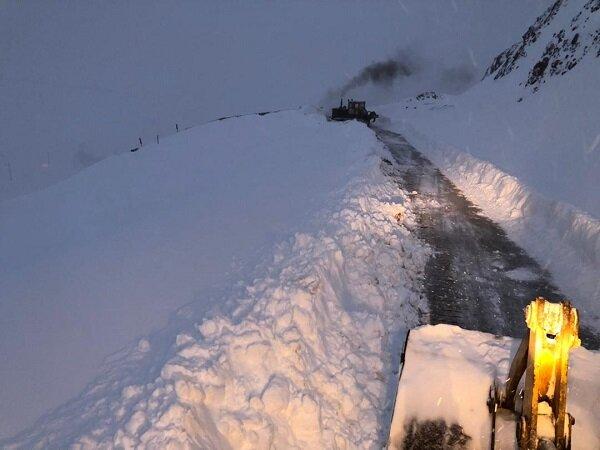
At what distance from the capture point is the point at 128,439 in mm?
3611

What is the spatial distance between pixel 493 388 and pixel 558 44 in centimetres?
3439

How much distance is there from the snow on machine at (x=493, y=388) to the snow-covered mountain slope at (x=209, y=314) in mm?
919

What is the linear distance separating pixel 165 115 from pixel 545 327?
80416 mm

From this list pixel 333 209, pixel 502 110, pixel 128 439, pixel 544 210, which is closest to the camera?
pixel 128 439

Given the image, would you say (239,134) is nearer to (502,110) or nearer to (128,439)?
(128,439)

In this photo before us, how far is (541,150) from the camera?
Result: 18.3 metres

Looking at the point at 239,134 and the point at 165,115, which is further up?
the point at 165,115

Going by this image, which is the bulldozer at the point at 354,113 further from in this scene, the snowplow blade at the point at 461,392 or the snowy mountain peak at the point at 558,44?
the snowplow blade at the point at 461,392

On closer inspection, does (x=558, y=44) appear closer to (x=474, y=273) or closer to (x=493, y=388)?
(x=474, y=273)

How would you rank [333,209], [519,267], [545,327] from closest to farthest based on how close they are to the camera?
1. [545,327]
2. [519,267]
3. [333,209]

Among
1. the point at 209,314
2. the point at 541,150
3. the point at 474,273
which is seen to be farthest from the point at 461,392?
the point at 541,150

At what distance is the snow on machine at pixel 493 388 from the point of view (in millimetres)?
3232

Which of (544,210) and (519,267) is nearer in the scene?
(519,267)

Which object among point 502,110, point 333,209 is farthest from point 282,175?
point 502,110
